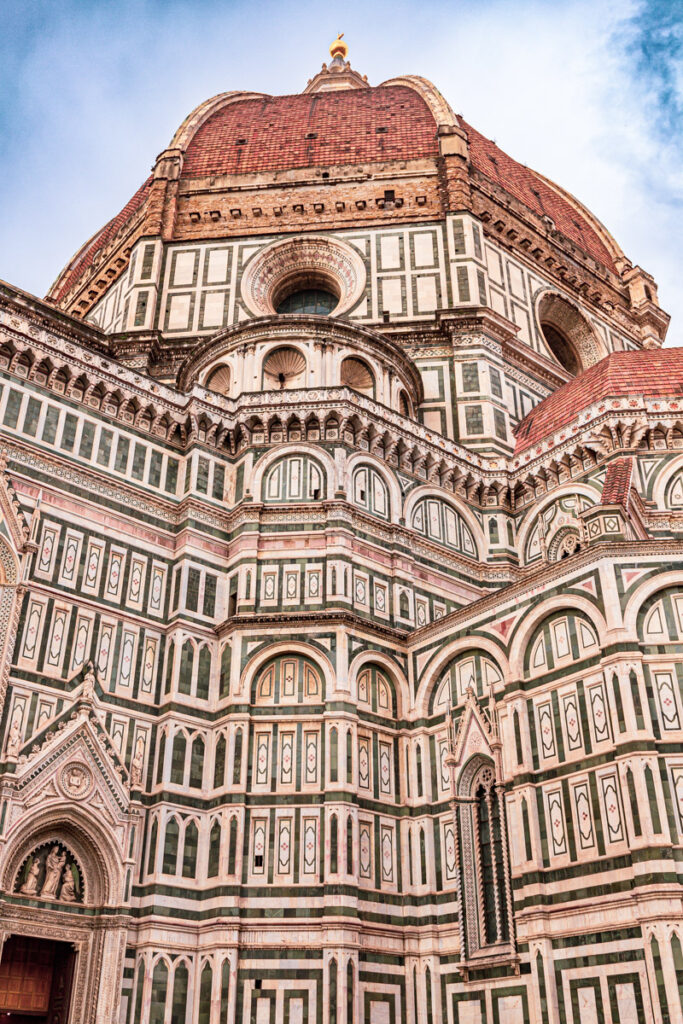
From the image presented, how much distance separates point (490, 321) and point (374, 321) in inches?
140

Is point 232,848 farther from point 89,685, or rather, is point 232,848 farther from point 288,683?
point 89,685

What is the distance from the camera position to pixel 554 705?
18.7 meters

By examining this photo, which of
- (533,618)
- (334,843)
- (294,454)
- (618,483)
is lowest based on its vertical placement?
(334,843)

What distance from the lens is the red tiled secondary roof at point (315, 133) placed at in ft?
119

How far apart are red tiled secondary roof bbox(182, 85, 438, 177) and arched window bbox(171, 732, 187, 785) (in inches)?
897

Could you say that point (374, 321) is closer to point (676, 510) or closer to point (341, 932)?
point (676, 510)

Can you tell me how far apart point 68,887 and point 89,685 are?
3.60 metres

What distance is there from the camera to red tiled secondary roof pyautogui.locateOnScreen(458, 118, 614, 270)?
3819cm

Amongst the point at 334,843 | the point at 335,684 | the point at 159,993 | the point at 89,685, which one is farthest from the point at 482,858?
the point at 89,685

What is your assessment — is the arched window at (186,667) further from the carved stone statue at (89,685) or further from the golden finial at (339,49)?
the golden finial at (339,49)

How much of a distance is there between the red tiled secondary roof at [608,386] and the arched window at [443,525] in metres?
3.67

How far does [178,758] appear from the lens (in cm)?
1998

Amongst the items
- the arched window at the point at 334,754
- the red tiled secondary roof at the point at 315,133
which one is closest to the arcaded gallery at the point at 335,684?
the arched window at the point at 334,754

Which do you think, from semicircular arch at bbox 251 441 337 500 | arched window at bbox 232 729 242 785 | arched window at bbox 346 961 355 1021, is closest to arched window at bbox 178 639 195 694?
arched window at bbox 232 729 242 785
